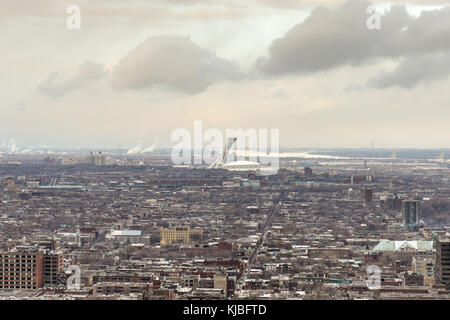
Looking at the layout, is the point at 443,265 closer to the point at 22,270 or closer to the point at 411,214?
the point at 22,270

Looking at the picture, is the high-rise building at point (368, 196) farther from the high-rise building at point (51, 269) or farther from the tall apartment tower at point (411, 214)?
the high-rise building at point (51, 269)

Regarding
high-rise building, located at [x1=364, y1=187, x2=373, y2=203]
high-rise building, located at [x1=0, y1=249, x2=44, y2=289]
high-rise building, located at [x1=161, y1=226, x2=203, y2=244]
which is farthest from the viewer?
high-rise building, located at [x1=364, y1=187, x2=373, y2=203]

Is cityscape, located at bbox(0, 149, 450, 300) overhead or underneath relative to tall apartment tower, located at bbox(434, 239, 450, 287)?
underneath

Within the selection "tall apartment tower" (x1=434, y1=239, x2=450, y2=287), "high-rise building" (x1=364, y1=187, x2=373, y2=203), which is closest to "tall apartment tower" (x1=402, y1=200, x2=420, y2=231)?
"high-rise building" (x1=364, y1=187, x2=373, y2=203)

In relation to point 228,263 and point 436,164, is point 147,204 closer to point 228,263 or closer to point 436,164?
point 228,263

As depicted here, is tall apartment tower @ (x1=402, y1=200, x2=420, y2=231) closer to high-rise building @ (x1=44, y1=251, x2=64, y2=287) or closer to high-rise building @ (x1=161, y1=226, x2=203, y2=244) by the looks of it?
high-rise building @ (x1=161, y1=226, x2=203, y2=244)

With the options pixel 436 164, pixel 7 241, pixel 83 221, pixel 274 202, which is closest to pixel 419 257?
pixel 7 241

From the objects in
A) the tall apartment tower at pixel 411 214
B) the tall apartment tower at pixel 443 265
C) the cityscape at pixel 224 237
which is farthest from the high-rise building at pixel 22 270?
the tall apartment tower at pixel 411 214
